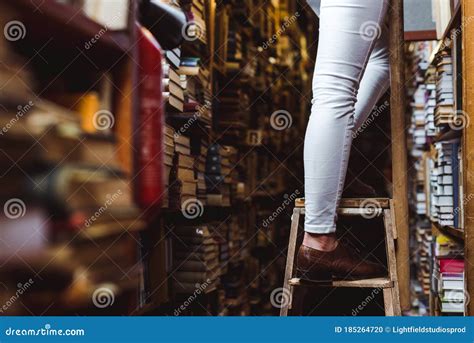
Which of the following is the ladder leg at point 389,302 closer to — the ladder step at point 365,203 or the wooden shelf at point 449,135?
the ladder step at point 365,203

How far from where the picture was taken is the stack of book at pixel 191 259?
151 inches

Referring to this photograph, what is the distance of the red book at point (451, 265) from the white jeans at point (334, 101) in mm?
1763

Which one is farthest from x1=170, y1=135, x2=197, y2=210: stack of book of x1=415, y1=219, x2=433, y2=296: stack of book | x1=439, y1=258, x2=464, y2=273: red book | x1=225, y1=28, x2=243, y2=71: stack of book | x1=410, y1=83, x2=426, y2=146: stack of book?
x1=410, y1=83, x2=426, y2=146: stack of book

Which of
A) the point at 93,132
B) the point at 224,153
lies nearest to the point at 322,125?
the point at 93,132

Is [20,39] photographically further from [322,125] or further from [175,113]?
[175,113]

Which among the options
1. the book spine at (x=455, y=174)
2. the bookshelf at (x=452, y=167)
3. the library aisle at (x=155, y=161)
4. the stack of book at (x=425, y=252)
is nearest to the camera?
the library aisle at (x=155, y=161)

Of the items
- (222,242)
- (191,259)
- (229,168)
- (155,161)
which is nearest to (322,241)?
(155,161)

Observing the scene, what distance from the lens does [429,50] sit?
16.4ft

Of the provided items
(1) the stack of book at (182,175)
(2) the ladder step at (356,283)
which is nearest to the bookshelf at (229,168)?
(1) the stack of book at (182,175)

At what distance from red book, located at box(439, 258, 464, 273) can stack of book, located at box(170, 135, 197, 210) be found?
4.66 feet

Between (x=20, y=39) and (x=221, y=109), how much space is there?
2.95 m

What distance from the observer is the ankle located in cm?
209

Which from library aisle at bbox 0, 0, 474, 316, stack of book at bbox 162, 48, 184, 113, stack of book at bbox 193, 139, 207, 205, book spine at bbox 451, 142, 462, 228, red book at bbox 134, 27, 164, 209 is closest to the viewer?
library aisle at bbox 0, 0, 474, 316

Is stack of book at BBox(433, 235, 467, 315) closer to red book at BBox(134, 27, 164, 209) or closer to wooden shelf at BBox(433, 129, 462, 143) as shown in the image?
wooden shelf at BBox(433, 129, 462, 143)
